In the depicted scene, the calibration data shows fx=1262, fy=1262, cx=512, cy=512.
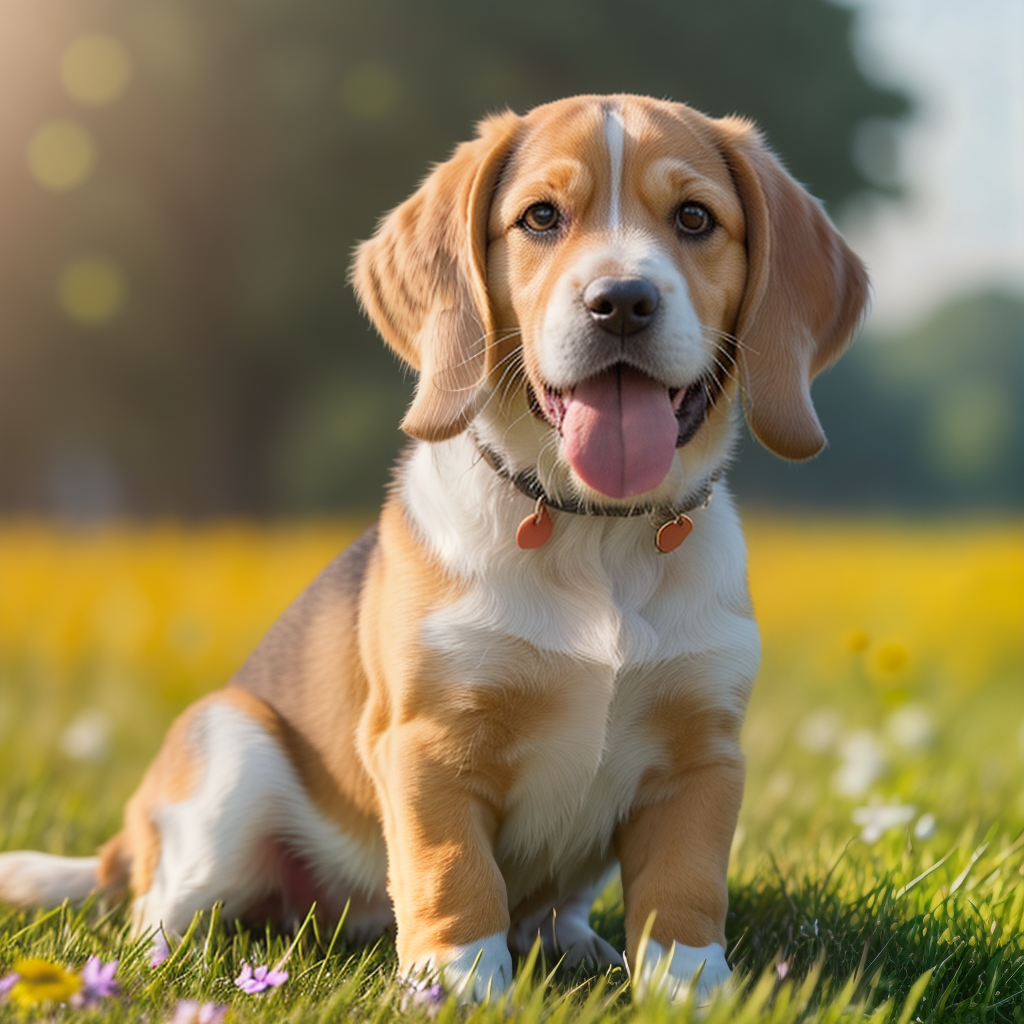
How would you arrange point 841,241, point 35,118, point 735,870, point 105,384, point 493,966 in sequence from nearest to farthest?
point 493,966
point 841,241
point 735,870
point 35,118
point 105,384

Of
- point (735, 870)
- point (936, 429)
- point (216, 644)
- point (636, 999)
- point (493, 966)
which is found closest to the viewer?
point (636, 999)

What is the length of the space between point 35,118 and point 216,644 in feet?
29.2

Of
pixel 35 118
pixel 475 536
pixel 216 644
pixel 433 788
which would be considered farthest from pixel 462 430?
pixel 35 118

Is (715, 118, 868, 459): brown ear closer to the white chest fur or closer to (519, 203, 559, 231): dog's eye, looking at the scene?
the white chest fur

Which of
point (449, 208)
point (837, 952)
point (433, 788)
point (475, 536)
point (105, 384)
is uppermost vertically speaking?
point (449, 208)

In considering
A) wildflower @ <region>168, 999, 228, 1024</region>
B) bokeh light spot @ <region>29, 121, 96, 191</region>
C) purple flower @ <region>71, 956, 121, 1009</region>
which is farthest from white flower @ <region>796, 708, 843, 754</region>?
bokeh light spot @ <region>29, 121, 96, 191</region>

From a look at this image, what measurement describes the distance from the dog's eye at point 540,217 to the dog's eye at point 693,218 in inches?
11.6

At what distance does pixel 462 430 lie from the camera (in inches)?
120

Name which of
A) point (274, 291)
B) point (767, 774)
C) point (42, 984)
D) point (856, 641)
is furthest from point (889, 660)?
point (274, 291)

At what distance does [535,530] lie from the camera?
→ 2.98 metres

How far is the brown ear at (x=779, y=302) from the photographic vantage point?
309cm

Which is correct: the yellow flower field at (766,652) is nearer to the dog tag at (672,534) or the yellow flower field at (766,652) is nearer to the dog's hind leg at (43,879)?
the dog's hind leg at (43,879)

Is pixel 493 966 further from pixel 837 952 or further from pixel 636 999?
pixel 837 952

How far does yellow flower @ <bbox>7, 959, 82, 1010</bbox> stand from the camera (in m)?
2.10
